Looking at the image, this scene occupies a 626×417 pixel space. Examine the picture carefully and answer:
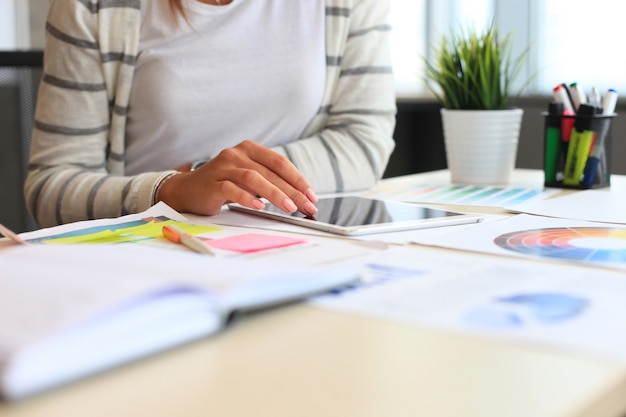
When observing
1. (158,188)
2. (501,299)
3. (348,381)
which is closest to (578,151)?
(158,188)

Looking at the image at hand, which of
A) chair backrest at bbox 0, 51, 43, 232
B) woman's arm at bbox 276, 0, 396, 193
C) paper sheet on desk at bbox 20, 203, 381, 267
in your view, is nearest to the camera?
paper sheet on desk at bbox 20, 203, 381, 267

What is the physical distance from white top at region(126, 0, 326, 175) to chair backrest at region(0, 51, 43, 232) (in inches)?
17.4

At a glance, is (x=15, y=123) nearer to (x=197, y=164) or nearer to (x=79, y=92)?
(x=79, y=92)

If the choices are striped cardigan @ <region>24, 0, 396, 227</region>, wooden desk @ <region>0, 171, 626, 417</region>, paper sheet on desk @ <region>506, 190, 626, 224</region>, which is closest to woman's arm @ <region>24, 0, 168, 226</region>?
striped cardigan @ <region>24, 0, 396, 227</region>

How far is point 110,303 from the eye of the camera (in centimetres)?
42

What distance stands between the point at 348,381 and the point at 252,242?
0.34 m

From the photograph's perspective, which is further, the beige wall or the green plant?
the beige wall

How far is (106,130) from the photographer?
1.27m

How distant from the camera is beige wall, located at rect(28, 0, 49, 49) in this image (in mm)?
3660

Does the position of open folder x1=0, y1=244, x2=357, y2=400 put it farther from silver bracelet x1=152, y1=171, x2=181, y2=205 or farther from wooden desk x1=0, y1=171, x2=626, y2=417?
silver bracelet x1=152, y1=171, x2=181, y2=205

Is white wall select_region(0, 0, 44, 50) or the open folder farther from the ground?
white wall select_region(0, 0, 44, 50)

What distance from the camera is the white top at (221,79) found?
1.26m

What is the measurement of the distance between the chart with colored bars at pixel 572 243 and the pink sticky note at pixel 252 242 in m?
0.20

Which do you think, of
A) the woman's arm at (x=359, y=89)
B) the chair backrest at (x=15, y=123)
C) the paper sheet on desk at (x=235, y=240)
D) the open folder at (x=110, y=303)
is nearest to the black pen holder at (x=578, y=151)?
the woman's arm at (x=359, y=89)
